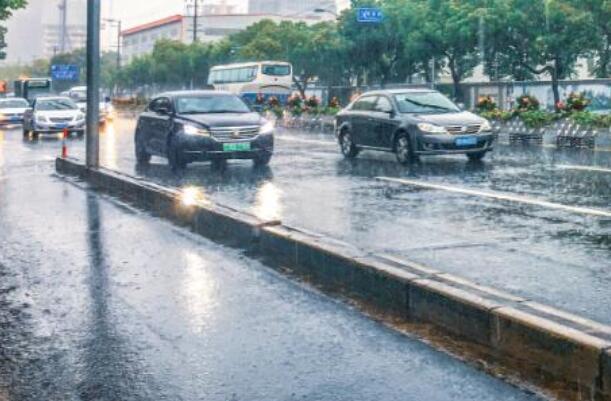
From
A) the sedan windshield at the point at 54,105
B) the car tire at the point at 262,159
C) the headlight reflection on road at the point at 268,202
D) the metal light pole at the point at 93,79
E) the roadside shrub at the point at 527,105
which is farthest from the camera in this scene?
the sedan windshield at the point at 54,105

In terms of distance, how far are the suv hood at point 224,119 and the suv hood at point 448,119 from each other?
312 cm

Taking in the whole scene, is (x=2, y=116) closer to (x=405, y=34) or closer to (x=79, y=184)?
(x=405, y=34)

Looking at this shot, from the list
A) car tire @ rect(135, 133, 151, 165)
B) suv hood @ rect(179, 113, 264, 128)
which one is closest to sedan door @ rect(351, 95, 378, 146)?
suv hood @ rect(179, 113, 264, 128)

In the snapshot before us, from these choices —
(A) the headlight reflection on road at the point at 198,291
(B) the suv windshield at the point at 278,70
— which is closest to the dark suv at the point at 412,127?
(A) the headlight reflection on road at the point at 198,291

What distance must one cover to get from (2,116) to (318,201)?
34645 millimetres

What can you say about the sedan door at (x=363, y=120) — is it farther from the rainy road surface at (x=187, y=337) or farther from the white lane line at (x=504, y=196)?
the rainy road surface at (x=187, y=337)

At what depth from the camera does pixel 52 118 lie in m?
31.8

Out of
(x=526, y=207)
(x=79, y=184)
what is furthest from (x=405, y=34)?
(x=526, y=207)

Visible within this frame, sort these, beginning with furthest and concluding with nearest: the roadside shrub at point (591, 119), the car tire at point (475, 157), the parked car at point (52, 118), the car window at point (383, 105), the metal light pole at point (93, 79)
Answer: the parked car at point (52, 118), the roadside shrub at point (591, 119), the car window at point (383, 105), the car tire at point (475, 157), the metal light pole at point (93, 79)

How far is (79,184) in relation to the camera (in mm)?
15188

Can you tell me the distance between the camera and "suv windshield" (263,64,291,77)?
181ft

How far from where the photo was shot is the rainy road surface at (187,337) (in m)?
4.57

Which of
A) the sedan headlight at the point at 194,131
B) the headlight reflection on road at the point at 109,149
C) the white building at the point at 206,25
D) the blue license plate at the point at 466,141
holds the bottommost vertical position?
the headlight reflection on road at the point at 109,149

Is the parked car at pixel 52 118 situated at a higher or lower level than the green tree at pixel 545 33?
lower
